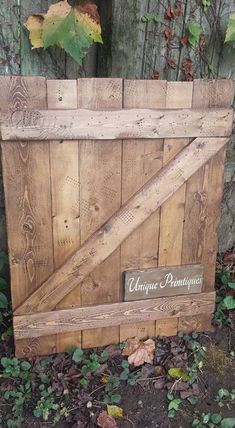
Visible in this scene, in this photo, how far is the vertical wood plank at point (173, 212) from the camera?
91.6 inches

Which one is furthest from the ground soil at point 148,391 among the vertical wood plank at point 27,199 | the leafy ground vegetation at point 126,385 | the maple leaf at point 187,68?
the maple leaf at point 187,68

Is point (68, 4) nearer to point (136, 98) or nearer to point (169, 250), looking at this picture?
point (136, 98)

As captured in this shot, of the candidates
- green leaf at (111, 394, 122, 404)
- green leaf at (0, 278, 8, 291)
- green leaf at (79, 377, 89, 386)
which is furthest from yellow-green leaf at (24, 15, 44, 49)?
green leaf at (111, 394, 122, 404)

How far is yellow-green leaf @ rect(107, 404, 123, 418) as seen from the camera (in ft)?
7.79

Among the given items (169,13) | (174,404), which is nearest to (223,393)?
(174,404)

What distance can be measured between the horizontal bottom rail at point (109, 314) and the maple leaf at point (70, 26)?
4.99 feet

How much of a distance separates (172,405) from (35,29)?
2.36 metres

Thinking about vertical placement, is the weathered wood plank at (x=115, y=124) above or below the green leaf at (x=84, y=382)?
above

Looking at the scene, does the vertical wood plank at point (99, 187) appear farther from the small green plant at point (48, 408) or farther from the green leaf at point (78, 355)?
the small green plant at point (48, 408)

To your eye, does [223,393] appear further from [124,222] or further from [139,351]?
[124,222]

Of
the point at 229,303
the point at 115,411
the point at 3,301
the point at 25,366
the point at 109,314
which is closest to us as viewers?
the point at 115,411

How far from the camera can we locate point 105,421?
7.60 feet

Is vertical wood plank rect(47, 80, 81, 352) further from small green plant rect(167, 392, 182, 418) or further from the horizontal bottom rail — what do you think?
small green plant rect(167, 392, 182, 418)

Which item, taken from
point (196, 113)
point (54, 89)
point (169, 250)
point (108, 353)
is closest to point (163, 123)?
point (196, 113)
